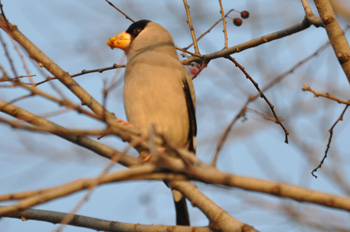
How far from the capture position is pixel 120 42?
16.4ft

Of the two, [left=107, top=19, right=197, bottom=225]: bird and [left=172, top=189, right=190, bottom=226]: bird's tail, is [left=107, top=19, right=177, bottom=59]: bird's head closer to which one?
[left=107, top=19, right=197, bottom=225]: bird

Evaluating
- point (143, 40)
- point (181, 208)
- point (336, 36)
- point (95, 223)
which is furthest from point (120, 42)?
point (336, 36)

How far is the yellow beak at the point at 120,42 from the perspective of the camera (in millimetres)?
4973

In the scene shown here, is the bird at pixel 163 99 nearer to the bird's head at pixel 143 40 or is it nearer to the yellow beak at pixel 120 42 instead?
the bird's head at pixel 143 40

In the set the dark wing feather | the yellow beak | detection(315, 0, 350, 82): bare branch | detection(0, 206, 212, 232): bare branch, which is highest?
the yellow beak

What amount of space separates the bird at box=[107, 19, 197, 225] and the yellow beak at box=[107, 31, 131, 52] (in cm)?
45

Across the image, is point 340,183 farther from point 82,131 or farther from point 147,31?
point 82,131

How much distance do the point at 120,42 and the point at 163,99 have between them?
115 centimetres

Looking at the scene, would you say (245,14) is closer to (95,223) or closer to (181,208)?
(181,208)

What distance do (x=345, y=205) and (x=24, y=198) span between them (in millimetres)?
1243

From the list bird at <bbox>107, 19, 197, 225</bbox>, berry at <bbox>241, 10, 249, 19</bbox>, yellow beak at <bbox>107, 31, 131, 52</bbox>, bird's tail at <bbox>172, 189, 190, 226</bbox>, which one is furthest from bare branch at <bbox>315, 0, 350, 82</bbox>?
yellow beak at <bbox>107, 31, 131, 52</bbox>

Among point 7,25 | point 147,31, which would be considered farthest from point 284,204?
point 7,25

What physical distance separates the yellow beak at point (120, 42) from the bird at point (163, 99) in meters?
0.45

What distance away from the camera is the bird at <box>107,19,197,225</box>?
161 inches
